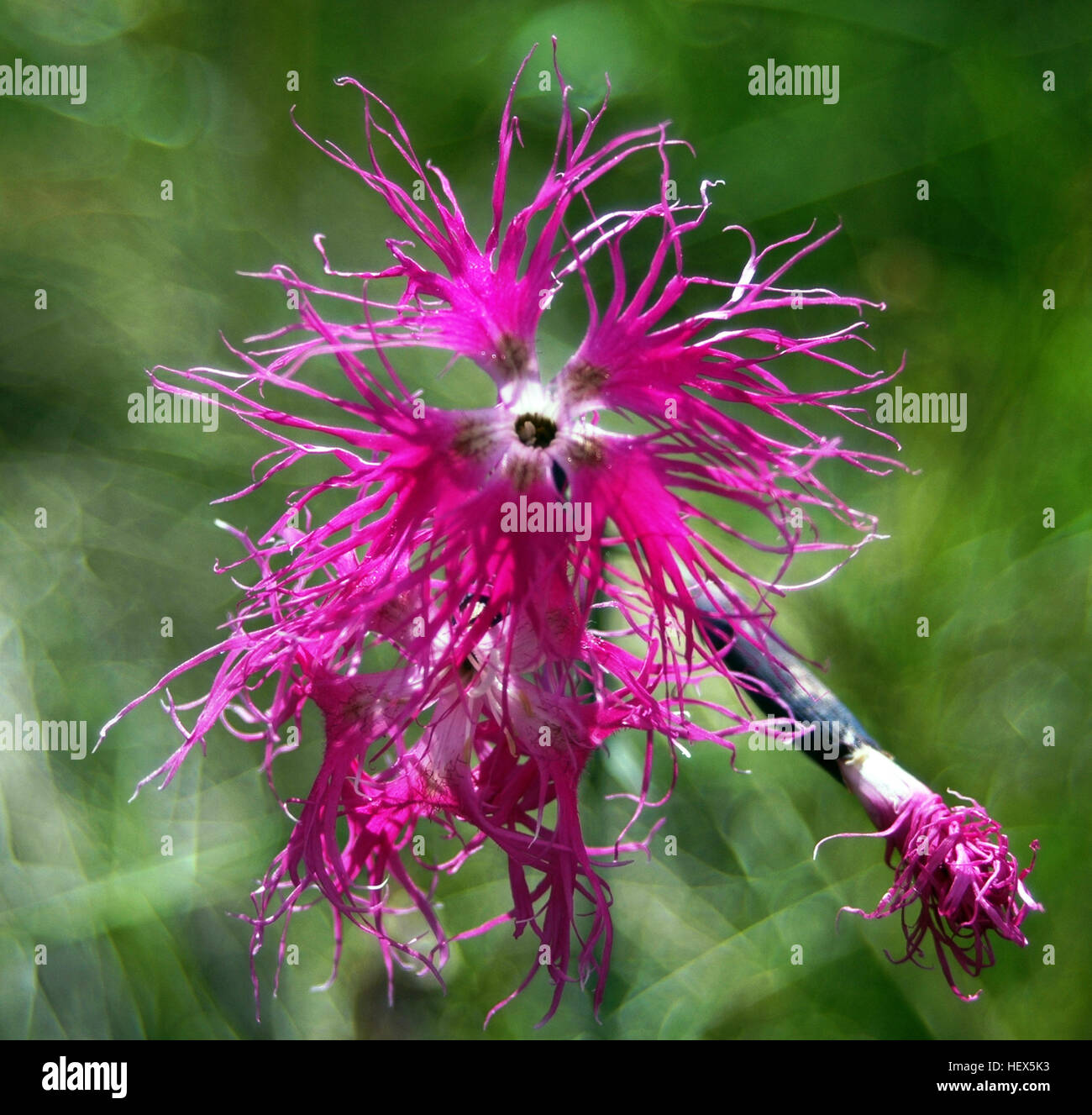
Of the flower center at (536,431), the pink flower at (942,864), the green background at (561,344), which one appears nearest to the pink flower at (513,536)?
the flower center at (536,431)

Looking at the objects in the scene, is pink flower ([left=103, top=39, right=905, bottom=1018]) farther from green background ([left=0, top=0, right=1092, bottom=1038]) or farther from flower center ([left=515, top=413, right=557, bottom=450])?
green background ([left=0, top=0, right=1092, bottom=1038])

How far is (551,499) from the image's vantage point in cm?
62

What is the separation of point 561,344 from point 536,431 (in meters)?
1.01

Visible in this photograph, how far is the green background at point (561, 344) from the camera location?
1418 mm

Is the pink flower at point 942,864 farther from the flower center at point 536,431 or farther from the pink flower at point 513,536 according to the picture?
the flower center at point 536,431

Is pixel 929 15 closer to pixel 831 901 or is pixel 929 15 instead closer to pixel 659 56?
pixel 659 56

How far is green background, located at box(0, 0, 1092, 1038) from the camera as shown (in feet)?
4.65

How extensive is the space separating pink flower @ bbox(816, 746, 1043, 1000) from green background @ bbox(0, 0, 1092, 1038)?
0.54 meters

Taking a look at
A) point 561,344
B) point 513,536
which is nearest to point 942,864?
point 513,536

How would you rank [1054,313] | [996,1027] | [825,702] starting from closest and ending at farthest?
[825,702] → [996,1027] → [1054,313]

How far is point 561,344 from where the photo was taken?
162cm

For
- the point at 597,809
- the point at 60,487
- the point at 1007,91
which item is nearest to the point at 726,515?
the point at 597,809

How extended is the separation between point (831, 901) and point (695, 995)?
23cm

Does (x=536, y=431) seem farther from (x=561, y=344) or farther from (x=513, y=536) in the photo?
(x=561, y=344)
